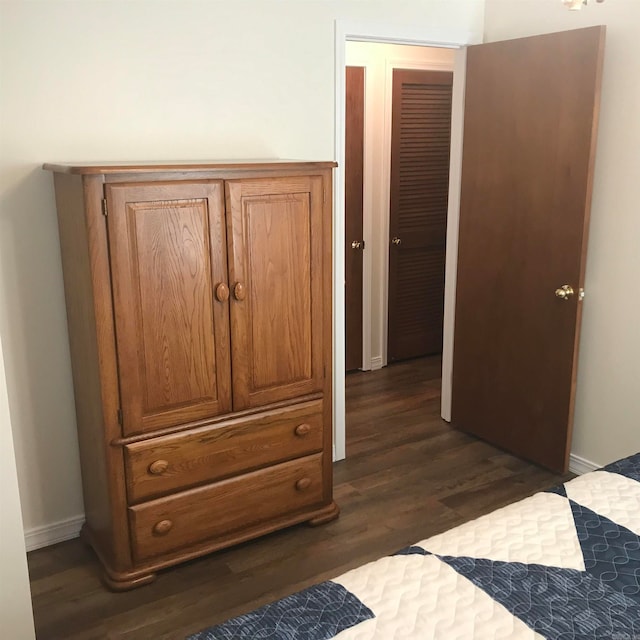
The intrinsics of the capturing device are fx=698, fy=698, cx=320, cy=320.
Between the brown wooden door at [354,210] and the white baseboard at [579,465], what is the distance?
175 cm

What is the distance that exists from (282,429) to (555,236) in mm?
1493

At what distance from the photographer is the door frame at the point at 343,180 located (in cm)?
307

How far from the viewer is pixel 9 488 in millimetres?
1964

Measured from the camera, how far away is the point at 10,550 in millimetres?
1988

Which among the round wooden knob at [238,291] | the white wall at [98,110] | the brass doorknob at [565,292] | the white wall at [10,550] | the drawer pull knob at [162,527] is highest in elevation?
the white wall at [98,110]

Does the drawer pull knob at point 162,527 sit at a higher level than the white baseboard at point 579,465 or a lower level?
higher

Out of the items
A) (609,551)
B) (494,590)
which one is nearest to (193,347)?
(494,590)

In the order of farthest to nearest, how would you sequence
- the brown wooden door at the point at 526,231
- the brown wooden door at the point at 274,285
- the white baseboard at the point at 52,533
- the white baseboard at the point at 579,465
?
the white baseboard at the point at 579,465 → the brown wooden door at the point at 526,231 → the white baseboard at the point at 52,533 → the brown wooden door at the point at 274,285

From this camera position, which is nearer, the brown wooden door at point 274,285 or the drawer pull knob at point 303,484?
the brown wooden door at point 274,285

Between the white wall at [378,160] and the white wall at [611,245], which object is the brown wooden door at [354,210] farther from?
the white wall at [611,245]

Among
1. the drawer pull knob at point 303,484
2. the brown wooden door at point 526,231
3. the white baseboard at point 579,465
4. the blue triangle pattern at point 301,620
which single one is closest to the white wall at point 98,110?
the brown wooden door at point 526,231

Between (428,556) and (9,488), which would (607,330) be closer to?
(428,556)

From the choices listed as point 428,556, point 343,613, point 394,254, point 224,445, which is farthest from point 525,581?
point 394,254

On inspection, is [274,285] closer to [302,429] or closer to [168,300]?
[168,300]
